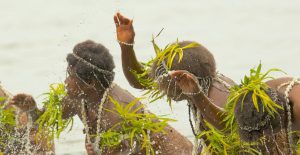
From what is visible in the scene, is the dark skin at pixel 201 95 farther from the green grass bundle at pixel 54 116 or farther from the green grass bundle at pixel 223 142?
the green grass bundle at pixel 54 116

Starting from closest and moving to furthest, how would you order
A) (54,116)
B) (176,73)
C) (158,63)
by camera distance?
(176,73), (158,63), (54,116)

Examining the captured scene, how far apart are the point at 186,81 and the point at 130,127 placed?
1.07m

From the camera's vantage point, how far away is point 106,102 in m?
6.69

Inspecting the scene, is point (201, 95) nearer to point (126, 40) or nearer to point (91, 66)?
point (126, 40)

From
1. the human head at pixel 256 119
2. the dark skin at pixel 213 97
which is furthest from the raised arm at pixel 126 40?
the human head at pixel 256 119

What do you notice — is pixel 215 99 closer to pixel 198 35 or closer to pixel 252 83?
pixel 252 83

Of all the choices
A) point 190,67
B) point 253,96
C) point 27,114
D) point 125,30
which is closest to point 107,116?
point 125,30

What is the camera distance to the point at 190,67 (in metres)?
5.97

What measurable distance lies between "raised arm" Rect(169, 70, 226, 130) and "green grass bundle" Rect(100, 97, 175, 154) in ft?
2.76

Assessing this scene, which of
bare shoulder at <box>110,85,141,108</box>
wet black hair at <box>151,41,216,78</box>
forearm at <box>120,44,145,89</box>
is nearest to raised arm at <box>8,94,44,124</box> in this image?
bare shoulder at <box>110,85,141,108</box>

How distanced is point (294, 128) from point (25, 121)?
110 inches

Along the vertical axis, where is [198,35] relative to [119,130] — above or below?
above

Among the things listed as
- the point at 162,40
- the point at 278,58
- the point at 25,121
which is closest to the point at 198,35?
the point at 162,40

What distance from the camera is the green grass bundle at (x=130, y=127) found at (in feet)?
21.6
